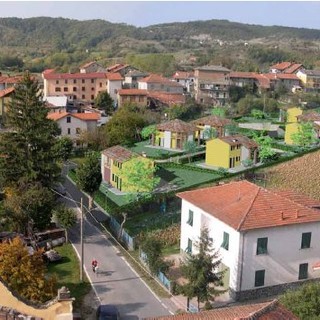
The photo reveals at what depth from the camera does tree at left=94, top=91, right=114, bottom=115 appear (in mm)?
88188

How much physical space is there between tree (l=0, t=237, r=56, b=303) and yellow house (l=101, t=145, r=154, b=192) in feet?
60.7

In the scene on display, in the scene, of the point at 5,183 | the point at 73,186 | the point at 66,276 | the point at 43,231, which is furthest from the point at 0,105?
the point at 66,276

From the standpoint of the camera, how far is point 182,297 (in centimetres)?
2764

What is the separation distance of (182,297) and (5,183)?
59.3 feet

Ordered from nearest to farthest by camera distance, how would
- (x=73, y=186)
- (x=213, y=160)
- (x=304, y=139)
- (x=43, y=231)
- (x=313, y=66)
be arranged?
(x=43, y=231) → (x=73, y=186) → (x=213, y=160) → (x=304, y=139) → (x=313, y=66)

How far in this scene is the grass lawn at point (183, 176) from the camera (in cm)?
4484

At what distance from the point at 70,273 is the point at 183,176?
61.5 feet

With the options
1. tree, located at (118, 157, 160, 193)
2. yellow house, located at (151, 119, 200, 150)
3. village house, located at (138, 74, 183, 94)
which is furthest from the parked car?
village house, located at (138, 74, 183, 94)

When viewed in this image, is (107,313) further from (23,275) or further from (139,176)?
(139,176)

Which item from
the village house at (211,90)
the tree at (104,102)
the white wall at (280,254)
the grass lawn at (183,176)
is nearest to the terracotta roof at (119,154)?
the grass lawn at (183,176)

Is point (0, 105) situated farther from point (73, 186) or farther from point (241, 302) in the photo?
point (241, 302)

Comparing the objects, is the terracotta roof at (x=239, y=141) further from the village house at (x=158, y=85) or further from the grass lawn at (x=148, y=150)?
the village house at (x=158, y=85)

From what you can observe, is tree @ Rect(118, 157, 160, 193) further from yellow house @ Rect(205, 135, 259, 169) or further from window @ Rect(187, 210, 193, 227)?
yellow house @ Rect(205, 135, 259, 169)

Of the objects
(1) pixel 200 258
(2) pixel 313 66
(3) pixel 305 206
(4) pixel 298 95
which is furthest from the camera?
(2) pixel 313 66
